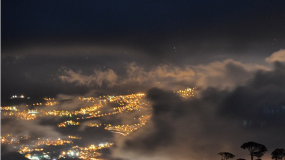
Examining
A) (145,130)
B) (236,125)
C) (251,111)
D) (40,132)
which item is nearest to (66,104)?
(145,130)

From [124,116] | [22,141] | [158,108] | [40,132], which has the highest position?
[158,108]

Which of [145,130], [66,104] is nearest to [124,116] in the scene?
[145,130]

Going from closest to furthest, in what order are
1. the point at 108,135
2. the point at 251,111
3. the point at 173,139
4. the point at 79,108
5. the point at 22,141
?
the point at 22,141
the point at 108,135
the point at 173,139
the point at 79,108
the point at 251,111

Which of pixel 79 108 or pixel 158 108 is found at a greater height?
pixel 158 108

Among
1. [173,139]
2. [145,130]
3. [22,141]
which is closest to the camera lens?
[22,141]

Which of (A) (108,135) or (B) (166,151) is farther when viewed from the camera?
(A) (108,135)

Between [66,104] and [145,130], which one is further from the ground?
[66,104]

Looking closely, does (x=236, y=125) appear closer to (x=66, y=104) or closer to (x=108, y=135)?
(x=108, y=135)

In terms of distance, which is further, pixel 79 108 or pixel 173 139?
pixel 79 108

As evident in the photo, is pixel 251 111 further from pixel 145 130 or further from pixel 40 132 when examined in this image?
pixel 40 132
